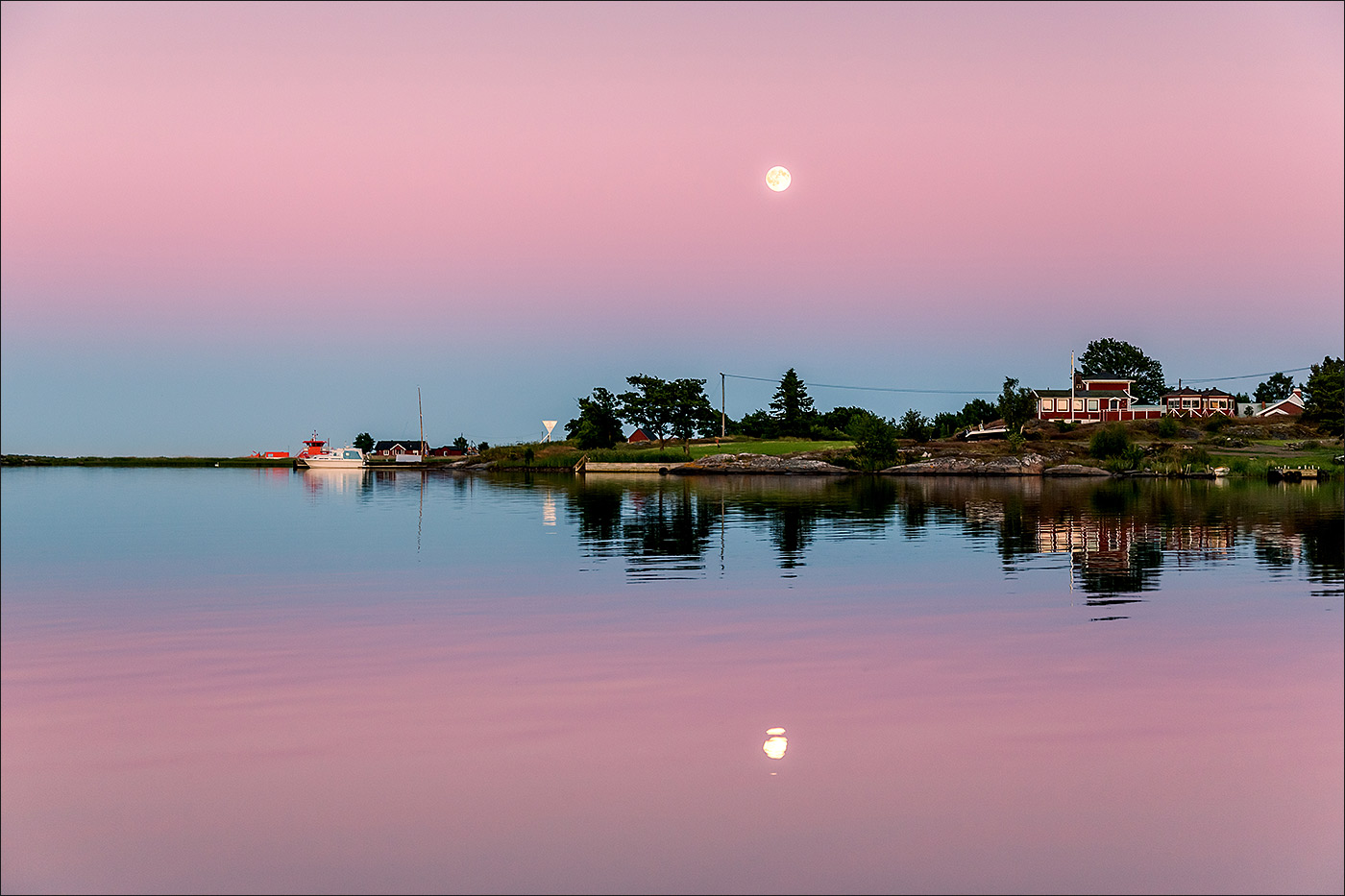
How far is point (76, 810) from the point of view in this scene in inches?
379

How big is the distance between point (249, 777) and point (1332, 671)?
14.8 m

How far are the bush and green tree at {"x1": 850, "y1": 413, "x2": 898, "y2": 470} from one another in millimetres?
21114

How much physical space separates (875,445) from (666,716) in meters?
102

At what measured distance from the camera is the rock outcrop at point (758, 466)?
109625 millimetres

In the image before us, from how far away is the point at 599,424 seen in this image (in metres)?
150

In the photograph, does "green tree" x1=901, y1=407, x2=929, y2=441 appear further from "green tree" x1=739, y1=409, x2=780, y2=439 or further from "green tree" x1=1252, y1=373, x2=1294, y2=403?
"green tree" x1=1252, y1=373, x2=1294, y2=403

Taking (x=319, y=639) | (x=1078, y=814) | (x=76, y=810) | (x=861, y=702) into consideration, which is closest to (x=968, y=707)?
(x=861, y=702)

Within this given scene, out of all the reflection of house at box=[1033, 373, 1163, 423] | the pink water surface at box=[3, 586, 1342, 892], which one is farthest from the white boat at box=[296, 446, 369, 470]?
the pink water surface at box=[3, 586, 1342, 892]

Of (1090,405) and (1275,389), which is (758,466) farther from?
(1275,389)

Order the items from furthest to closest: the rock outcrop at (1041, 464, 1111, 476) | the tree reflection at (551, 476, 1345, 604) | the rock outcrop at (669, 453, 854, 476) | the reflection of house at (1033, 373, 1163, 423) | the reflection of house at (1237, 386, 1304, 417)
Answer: the reflection of house at (1237, 386, 1304, 417), the reflection of house at (1033, 373, 1163, 423), the rock outcrop at (669, 453, 854, 476), the rock outcrop at (1041, 464, 1111, 476), the tree reflection at (551, 476, 1345, 604)

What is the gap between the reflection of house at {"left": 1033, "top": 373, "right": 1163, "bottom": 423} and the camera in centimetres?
14212

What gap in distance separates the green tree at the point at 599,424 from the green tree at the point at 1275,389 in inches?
4293

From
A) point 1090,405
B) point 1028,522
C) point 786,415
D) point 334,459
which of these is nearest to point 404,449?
point 334,459

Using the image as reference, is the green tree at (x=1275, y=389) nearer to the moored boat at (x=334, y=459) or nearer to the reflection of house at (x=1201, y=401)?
the reflection of house at (x=1201, y=401)
